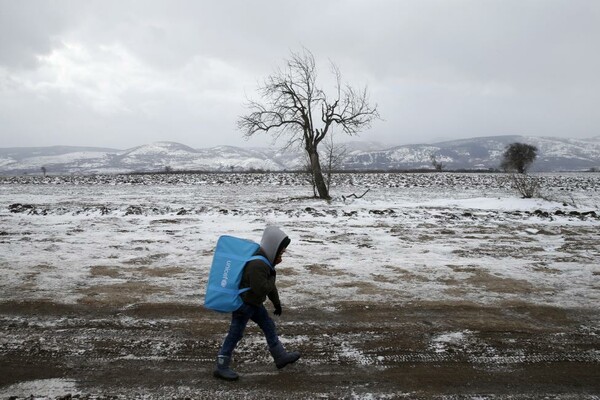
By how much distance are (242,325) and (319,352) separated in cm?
104

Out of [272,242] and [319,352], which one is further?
[319,352]

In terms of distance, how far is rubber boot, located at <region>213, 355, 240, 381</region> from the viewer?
3.77 m

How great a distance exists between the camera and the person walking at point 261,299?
3.67 metres

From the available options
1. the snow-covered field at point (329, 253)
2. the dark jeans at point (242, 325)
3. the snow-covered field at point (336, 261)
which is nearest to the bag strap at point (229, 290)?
the dark jeans at point (242, 325)

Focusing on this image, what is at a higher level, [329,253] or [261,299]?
[261,299]

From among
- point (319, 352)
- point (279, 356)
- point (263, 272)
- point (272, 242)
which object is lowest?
point (319, 352)

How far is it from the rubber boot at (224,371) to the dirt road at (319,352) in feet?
0.21

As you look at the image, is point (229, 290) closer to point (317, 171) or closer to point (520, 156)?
point (317, 171)

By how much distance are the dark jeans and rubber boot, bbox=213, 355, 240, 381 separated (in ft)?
0.17

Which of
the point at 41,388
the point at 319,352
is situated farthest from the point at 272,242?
the point at 41,388

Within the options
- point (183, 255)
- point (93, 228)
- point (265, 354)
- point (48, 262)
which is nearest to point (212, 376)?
point (265, 354)

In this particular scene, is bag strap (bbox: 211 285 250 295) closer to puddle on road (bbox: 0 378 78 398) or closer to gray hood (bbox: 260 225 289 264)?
gray hood (bbox: 260 225 289 264)

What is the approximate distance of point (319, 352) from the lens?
4398mm

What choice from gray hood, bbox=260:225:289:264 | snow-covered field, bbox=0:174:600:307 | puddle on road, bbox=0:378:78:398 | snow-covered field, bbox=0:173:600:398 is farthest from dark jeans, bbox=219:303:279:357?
snow-covered field, bbox=0:174:600:307
